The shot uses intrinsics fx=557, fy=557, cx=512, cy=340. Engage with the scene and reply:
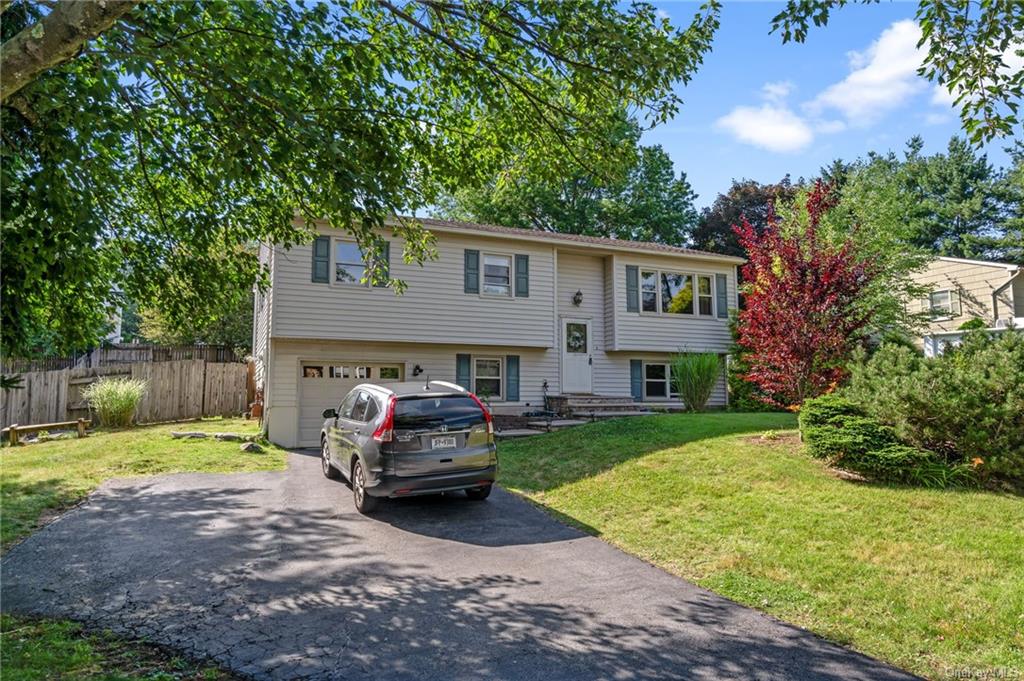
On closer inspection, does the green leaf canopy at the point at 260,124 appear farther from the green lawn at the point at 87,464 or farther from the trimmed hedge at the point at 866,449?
the trimmed hedge at the point at 866,449

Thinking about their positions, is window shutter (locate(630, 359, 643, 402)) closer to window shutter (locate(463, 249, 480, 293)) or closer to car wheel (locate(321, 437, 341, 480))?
window shutter (locate(463, 249, 480, 293))

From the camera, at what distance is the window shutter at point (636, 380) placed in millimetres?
18766

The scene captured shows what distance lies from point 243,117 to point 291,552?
4.60m

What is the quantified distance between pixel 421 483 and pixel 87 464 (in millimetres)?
7944

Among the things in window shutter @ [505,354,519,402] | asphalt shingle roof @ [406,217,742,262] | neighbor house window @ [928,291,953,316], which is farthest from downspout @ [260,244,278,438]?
neighbor house window @ [928,291,953,316]

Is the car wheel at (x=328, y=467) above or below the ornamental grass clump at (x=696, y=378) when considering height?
below

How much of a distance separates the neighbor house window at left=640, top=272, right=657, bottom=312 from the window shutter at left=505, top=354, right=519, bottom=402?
16.3 feet

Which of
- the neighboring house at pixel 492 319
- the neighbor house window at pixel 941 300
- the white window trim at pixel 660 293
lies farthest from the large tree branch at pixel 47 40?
the neighbor house window at pixel 941 300

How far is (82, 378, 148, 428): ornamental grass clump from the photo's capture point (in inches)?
629

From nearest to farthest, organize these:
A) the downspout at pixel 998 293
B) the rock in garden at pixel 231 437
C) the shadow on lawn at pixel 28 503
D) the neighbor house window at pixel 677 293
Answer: the shadow on lawn at pixel 28 503 < the rock in garden at pixel 231 437 < the neighbor house window at pixel 677 293 < the downspout at pixel 998 293

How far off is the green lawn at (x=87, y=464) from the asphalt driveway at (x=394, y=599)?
68cm

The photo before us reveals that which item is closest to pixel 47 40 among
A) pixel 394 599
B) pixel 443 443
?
pixel 394 599

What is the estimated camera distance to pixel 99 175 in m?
5.27

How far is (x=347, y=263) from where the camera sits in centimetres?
1495
